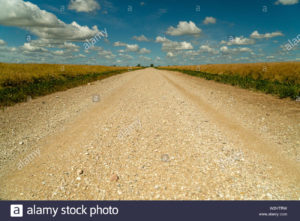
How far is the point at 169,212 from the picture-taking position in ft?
9.36

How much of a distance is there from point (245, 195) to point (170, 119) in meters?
4.64

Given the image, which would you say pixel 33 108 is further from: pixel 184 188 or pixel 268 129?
pixel 268 129

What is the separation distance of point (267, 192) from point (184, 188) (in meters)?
1.62

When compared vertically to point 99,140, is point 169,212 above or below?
below

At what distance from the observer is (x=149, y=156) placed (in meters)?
4.54

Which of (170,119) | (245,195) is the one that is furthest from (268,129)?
(245,195)

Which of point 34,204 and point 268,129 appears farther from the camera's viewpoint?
point 268,129

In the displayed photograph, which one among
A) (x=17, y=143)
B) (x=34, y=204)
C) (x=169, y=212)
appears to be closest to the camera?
(x=169, y=212)

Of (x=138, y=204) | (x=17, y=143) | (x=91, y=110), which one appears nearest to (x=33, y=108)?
(x=91, y=110)

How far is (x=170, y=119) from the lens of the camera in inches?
297

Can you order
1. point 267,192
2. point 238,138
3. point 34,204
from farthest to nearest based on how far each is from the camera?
point 238,138 < point 267,192 < point 34,204

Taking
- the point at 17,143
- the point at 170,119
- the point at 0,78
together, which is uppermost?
the point at 0,78

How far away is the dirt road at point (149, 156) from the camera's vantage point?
130 inches

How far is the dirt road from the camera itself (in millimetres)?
3305
